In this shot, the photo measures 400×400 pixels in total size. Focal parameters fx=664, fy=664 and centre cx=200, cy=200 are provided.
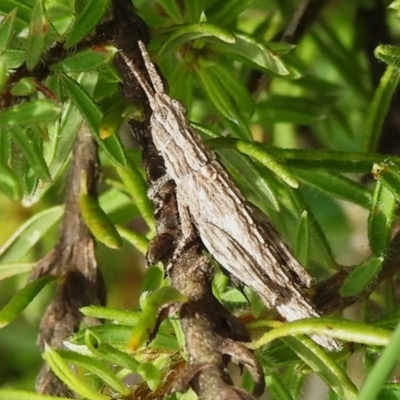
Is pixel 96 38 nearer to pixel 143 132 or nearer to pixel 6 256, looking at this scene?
pixel 143 132

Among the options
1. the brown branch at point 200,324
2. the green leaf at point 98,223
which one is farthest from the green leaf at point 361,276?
the green leaf at point 98,223

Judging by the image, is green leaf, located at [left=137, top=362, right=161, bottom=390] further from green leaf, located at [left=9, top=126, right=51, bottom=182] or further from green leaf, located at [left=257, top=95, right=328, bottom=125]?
green leaf, located at [left=257, top=95, right=328, bottom=125]

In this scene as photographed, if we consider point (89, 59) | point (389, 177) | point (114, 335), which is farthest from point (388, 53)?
point (114, 335)

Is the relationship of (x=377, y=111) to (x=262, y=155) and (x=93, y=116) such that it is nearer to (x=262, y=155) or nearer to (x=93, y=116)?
(x=262, y=155)

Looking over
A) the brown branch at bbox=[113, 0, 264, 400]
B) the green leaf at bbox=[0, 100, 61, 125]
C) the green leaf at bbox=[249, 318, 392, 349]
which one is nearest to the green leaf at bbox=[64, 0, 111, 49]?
the green leaf at bbox=[0, 100, 61, 125]

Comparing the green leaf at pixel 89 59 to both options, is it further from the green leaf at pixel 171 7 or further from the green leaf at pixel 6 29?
the green leaf at pixel 171 7

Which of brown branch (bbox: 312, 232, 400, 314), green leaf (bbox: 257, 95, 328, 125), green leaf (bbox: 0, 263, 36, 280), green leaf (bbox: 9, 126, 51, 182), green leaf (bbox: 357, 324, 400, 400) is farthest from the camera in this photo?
green leaf (bbox: 257, 95, 328, 125)

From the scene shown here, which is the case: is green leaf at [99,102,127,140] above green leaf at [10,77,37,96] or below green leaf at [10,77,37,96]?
below
